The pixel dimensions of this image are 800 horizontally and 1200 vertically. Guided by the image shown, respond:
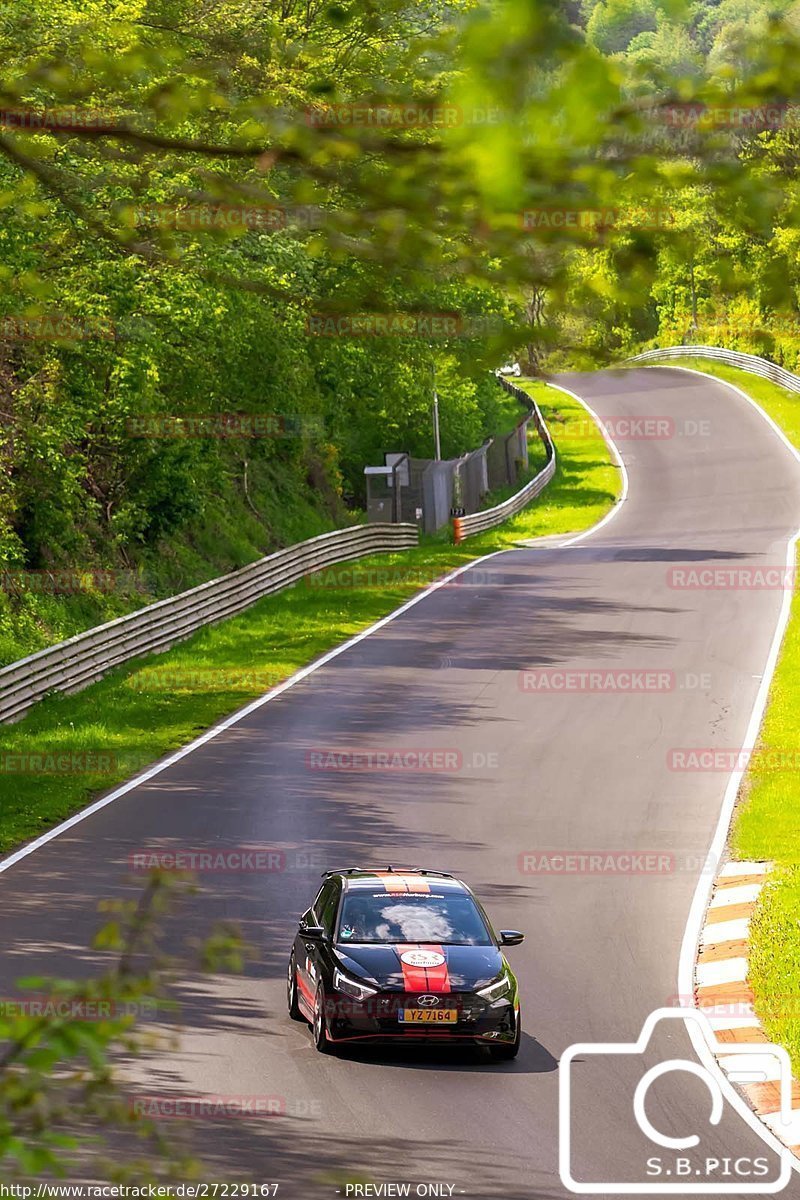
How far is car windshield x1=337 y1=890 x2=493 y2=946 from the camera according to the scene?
14.3 meters

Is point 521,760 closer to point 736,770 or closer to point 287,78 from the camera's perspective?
point 736,770

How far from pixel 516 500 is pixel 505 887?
44373mm

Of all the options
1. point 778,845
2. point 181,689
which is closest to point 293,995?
point 778,845

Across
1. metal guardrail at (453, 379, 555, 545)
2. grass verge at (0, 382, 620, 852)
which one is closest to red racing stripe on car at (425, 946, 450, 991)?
grass verge at (0, 382, 620, 852)

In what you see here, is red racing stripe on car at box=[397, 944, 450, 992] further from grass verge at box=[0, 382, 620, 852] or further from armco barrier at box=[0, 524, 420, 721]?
armco barrier at box=[0, 524, 420, 721]

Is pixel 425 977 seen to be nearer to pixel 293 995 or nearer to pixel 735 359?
pixel 293 995

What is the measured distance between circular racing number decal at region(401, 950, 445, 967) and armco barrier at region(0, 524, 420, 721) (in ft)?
48.9

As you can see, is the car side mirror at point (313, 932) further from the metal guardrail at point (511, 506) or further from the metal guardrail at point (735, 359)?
the metal guardrail at point (735, 359)

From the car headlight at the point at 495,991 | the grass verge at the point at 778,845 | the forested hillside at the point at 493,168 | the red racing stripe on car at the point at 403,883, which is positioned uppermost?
the forested hillside at the point at 493,168

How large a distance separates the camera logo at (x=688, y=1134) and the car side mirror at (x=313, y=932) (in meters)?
2.26

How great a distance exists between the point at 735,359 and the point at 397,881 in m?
86.4

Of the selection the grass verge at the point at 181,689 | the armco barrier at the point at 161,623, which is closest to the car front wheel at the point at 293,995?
the grass verge at the point at 181,689

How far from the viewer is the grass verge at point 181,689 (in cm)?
2405

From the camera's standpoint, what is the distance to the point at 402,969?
13750 millimetres
